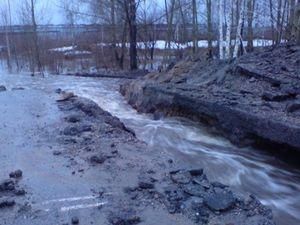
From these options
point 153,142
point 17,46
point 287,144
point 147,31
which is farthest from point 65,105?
point 17,46

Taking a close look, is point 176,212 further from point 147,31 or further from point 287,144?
point 147,31

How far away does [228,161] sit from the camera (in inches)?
347

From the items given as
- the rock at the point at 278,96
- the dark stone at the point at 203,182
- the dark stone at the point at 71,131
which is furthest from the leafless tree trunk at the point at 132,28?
the dark stone at the point at 203,182

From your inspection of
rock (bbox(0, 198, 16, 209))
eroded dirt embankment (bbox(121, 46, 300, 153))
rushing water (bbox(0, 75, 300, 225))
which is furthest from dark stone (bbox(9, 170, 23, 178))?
eroded dirt embankment (bbox(121, 46, 300, 153))

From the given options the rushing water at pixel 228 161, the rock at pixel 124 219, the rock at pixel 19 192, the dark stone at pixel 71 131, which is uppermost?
the dark stone at pixel 71 131

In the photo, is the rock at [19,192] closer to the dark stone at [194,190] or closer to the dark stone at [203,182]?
the dark stone at [194,190]

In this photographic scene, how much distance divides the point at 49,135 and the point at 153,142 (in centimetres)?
244

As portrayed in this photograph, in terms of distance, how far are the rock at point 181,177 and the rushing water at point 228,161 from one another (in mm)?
1113

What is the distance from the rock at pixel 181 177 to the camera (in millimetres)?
6195

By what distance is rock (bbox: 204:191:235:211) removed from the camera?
5.31 m

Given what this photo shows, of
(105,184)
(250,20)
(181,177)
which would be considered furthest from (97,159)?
(250,20)

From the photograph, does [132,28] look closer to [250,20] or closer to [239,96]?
[250,20]

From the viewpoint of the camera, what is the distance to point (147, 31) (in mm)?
27578

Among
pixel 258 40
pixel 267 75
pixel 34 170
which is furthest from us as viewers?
pixel 258 40
